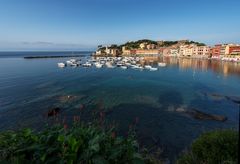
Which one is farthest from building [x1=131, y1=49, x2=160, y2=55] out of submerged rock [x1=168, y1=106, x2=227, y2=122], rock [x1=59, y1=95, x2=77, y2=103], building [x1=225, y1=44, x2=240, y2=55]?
submerged rock [x1=168, y1=106, x2=227, y2=122]

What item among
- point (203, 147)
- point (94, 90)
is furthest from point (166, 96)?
point (203, 147)

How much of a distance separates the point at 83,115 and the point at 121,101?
7.83 m

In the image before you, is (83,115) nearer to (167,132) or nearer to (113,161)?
(167,132)

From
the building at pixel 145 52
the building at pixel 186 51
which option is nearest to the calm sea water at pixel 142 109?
the building at pixel 186 51

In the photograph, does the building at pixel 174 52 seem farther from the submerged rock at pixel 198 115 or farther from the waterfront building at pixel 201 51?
the submerged rock at pixel 198 115

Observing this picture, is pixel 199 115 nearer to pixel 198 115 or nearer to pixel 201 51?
pixel 198 115

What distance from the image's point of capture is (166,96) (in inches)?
1262

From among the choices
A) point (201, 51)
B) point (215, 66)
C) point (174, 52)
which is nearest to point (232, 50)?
point (201, 51)

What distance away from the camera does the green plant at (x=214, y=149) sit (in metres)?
7.35

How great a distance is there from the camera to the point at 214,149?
803 cm

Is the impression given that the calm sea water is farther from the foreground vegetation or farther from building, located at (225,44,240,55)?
building, located at (225,44,240,55)

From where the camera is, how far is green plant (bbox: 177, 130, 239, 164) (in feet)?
24.1

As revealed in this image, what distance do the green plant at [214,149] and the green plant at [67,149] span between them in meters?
4.22

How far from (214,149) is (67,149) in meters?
7.10
